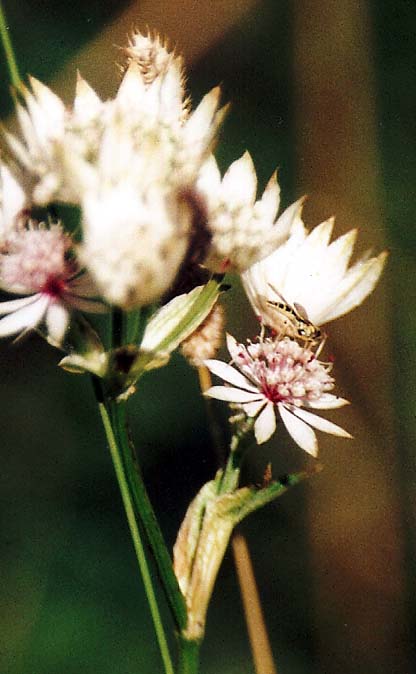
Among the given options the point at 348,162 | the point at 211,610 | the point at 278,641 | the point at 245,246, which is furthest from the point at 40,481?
the point at 245,246

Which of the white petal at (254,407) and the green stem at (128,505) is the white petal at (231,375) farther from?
the green stem at (128,505)

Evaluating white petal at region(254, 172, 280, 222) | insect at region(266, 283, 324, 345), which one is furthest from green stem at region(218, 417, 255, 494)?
white petal at region(254, 172, 280, 222)

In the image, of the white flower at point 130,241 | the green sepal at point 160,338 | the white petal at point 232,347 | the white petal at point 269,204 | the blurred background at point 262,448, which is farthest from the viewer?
the blurred background at point 262,448

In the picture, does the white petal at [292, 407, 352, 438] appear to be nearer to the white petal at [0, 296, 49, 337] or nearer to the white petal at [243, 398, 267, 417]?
the white petal at [243, 398, 267, 417]

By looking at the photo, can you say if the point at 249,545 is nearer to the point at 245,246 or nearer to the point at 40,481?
the point at 40,481

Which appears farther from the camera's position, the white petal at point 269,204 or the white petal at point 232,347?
the white petal at point 232,347

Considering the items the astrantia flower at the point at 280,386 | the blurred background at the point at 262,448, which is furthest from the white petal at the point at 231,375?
the blurred background at the point at 262,448
